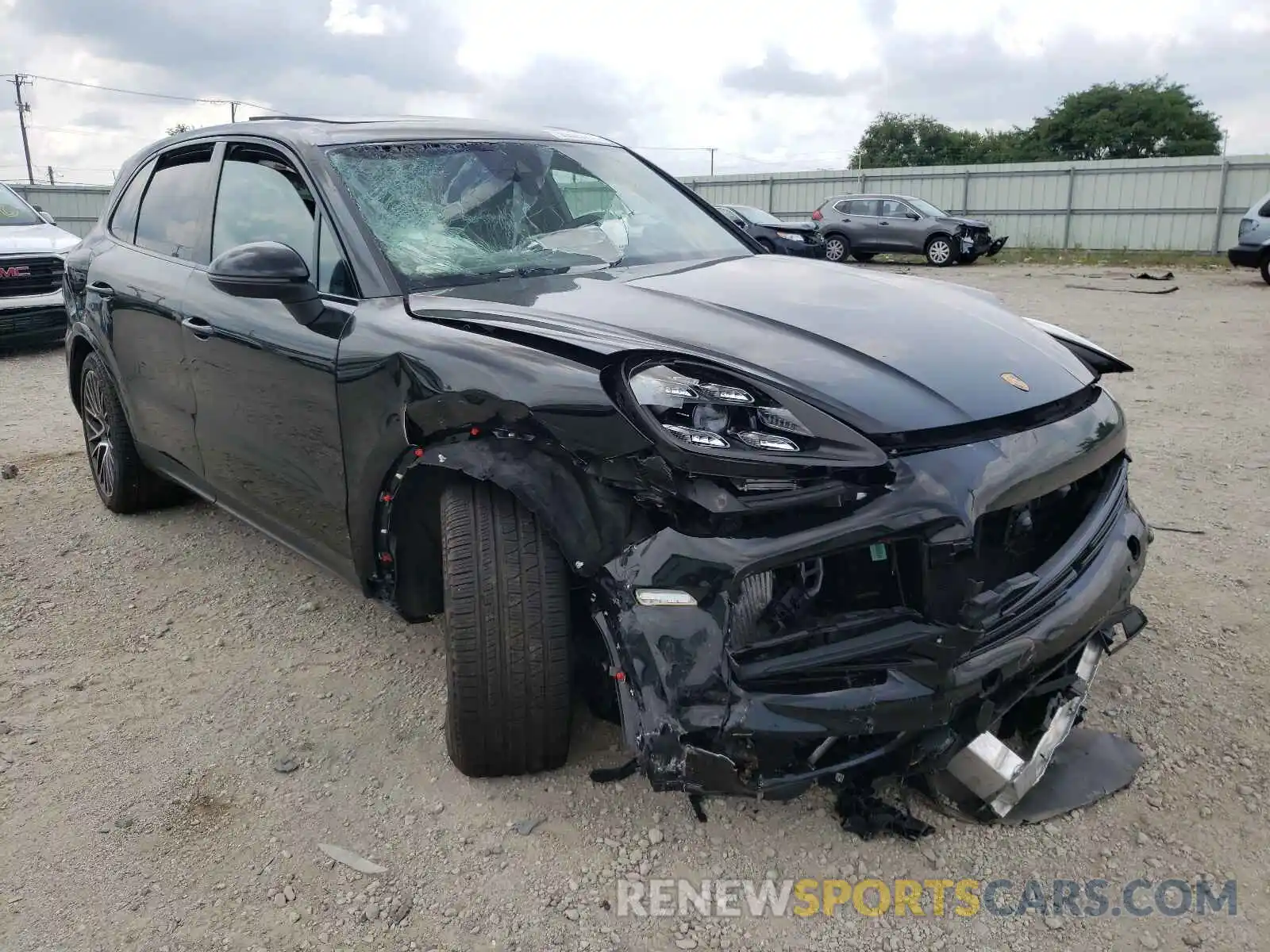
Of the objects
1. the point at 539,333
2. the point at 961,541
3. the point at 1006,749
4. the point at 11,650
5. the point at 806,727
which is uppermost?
the point at 539,333

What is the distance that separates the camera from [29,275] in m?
9.27

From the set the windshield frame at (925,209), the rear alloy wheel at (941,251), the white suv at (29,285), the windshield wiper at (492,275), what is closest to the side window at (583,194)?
the windshield wiper at (492,275)

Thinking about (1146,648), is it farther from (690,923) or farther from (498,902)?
(498,902)

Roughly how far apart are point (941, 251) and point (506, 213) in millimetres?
18160

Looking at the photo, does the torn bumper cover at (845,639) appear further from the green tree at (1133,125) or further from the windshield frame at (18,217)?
the green tree at (1133,125)

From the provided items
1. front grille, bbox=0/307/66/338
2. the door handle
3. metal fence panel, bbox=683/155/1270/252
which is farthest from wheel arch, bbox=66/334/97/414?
metal fence panel, bbox=683/155/1270/252

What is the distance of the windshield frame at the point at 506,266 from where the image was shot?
2637 millimetres

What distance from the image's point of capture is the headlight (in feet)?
6.15

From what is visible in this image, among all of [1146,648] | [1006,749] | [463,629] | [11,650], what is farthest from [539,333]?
[11,650]

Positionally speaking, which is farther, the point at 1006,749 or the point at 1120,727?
the point at 1120,727

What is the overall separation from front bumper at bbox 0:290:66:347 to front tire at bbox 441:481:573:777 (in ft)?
28.7

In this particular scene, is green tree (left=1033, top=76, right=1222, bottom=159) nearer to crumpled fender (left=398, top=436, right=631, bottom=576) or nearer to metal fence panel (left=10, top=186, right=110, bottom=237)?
metal fence panel (left=10, top=186, right=110, bottom=237)

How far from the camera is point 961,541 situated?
1849 millimetres

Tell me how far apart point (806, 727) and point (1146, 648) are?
1712mm
